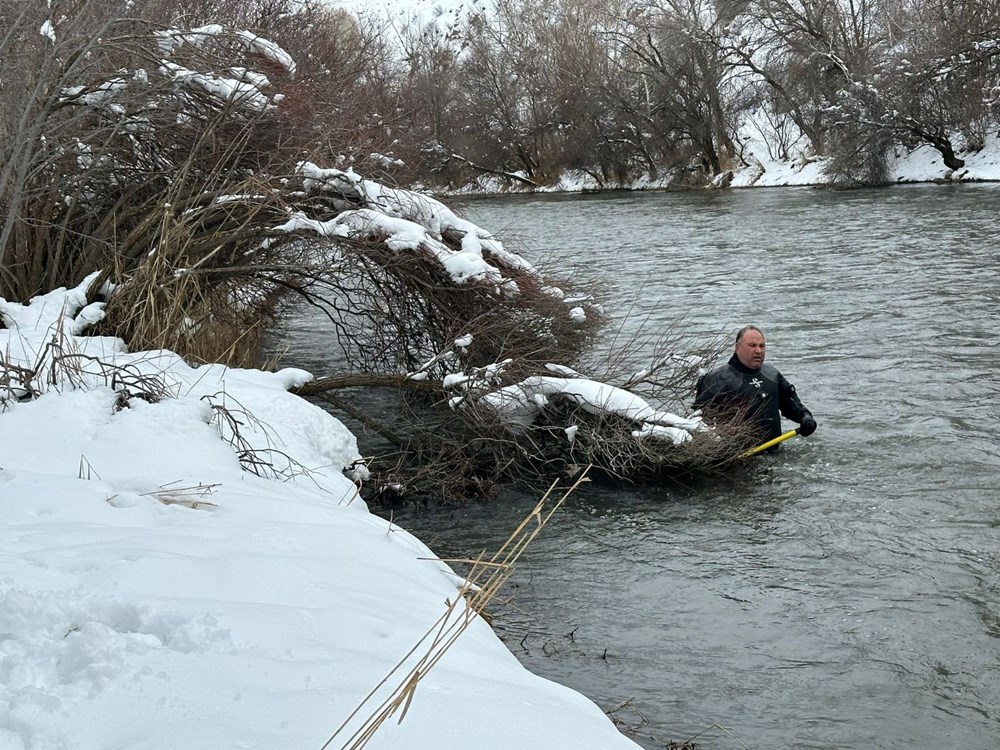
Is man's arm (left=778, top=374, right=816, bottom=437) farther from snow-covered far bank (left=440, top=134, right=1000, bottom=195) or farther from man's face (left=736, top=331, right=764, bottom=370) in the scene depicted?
snow-covered far bank (left=440, top=134, right=1000, bottom=195)

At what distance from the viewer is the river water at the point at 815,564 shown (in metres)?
5.32

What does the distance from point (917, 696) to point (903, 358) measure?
7727mm

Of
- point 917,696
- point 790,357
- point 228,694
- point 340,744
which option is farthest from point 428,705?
point 790,357

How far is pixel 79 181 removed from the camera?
11.0 m

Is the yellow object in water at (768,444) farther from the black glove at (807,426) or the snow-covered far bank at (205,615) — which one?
the snow-covered far bank at (205,615)

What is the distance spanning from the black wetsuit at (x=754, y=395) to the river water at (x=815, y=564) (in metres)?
0.36

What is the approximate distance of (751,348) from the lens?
9.54 meters

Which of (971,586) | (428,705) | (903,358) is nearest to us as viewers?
(428,705)

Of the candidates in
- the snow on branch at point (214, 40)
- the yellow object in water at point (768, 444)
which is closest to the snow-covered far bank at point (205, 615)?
the yellow object in water at point (768, 444)

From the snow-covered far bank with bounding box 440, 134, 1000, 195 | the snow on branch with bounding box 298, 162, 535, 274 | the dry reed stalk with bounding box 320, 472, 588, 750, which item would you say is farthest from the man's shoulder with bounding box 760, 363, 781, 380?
the snow-covered far bank with bounding box 440, 134, 1000, 195

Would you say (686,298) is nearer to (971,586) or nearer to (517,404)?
(517,404)

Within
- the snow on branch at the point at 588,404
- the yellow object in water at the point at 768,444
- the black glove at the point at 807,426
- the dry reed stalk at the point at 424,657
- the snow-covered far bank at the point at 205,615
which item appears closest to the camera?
the dry reed stalk at the point at 424,657

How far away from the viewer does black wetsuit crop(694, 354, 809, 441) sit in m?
9.47

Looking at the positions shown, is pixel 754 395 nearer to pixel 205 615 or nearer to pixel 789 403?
pixel 789 403
